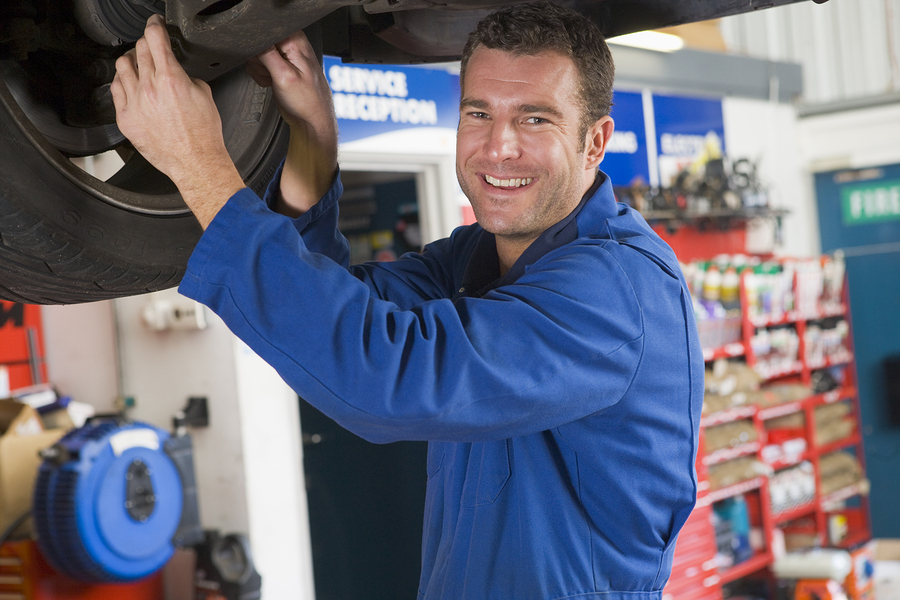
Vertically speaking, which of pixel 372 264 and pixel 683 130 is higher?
pixel 683 130

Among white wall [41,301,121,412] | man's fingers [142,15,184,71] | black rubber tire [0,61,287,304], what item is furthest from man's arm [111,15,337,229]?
white wall [41,301,121,412]

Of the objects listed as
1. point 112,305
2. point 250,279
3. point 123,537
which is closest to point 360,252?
point 112,305

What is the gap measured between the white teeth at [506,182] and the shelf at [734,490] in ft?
11.7

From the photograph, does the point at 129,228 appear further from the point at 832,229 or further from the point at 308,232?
the point at 832,229

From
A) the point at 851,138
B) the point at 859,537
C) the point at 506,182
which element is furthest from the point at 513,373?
the point at 851,138

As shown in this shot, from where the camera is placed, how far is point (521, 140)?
1.19 metres

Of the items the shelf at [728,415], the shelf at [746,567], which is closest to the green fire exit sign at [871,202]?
the shelf at [728,415]

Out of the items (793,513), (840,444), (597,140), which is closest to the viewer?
(597,140)

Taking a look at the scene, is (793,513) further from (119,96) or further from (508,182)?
(119,96)

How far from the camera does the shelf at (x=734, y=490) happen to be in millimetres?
4626

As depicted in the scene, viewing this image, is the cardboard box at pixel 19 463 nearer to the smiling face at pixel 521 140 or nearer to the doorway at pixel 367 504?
the doorway at pixel 367 504

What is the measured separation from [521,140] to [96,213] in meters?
0.55

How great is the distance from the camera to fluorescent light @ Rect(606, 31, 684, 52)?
4.89 m

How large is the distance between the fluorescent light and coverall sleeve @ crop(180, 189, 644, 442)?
4114 millimetres
